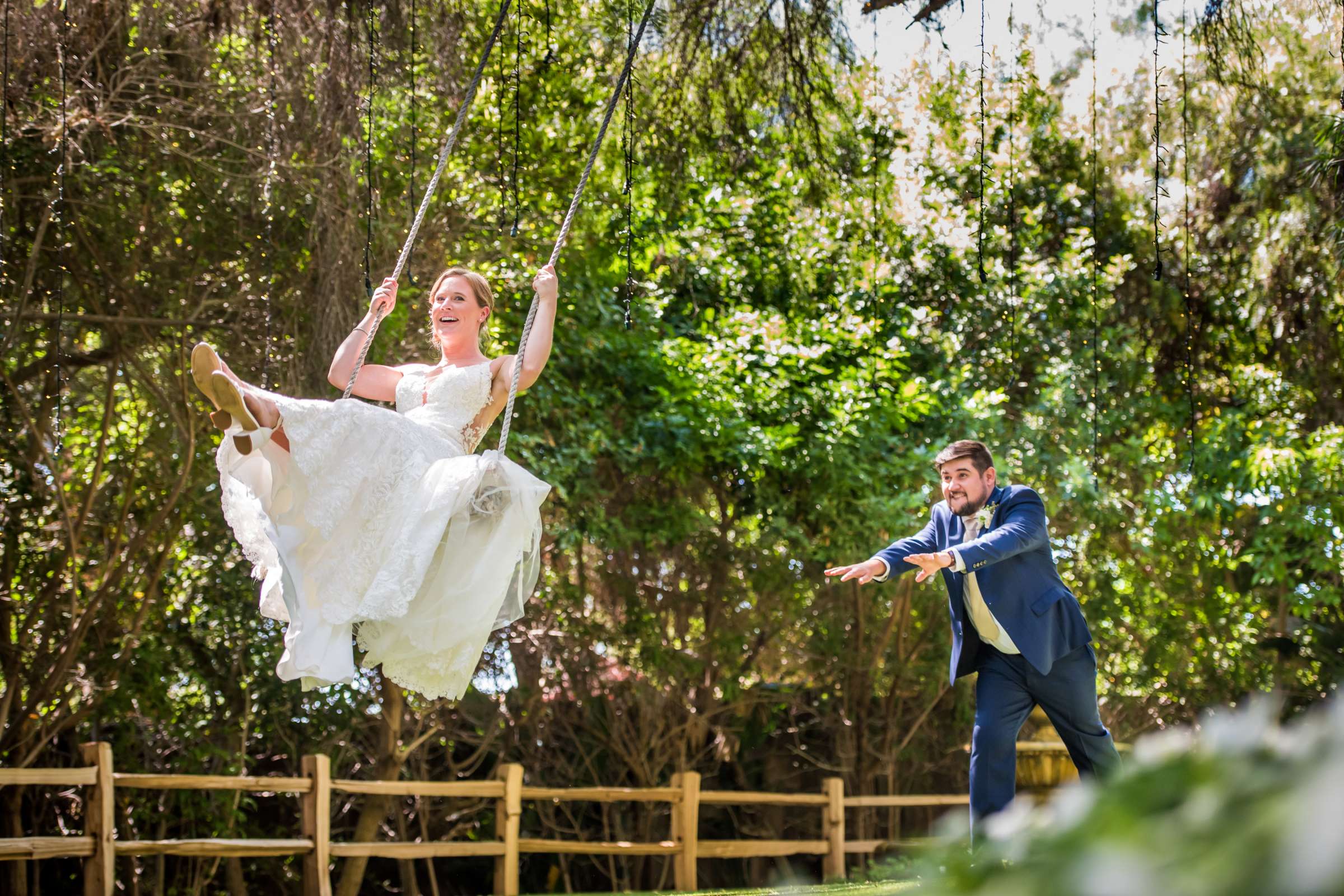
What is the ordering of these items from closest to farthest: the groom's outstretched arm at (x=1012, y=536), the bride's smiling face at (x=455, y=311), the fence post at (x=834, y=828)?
the groom's outstretched arm at (x=1012, y=536), the bride's smiling face at (x=455, y=311), the fence post at (x=834, y=828)

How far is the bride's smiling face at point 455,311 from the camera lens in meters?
3.70

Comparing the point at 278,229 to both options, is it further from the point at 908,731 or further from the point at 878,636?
the point at 908,731

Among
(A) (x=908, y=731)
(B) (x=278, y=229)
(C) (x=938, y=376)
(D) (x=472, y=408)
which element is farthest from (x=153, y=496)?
(A) (x=908, y=731)

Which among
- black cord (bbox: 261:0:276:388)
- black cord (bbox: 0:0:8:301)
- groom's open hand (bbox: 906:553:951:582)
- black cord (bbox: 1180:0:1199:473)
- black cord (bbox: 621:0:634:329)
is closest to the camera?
groom's open hand (bbox: 906:553:951:582)

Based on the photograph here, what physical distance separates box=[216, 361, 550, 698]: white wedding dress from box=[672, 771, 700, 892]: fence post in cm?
388

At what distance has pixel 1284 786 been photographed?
22.0 inches

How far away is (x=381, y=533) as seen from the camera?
Answer: 321cm

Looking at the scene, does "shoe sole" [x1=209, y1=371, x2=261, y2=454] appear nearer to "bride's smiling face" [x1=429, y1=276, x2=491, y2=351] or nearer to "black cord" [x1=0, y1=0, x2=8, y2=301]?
"bride's smiling face" [x1=429, y1=276, x2=491, y2=351]

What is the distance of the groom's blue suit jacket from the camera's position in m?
3.25

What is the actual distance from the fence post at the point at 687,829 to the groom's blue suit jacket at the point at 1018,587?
3.72m


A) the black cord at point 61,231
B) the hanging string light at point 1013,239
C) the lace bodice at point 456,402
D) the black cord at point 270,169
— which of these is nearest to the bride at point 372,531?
the lace bodice at point 456,402

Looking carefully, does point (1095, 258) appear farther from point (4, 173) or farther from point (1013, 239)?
point (4, 173)

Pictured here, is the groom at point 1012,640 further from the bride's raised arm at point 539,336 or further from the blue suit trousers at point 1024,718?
the bride's raised arm at point 539,336

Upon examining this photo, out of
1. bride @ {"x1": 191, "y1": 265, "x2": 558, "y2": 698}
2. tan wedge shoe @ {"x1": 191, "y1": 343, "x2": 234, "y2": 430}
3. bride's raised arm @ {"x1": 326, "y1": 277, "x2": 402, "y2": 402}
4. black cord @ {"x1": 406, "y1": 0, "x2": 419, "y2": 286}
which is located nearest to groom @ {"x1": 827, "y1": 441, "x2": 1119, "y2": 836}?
bride @ {"x1": 191, "y1": 265, "x2": 558, "y2": 698}
